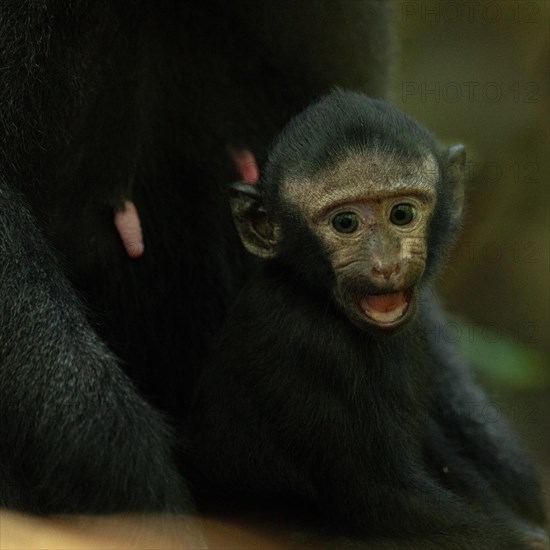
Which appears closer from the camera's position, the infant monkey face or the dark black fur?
the infant monkey face

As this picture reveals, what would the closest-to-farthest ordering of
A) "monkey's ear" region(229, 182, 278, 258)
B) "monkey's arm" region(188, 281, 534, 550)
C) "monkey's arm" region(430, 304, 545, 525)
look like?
"monkey's arm" region(188, 281, 534, 550), "monkey's ear" region(229, 182, 278, 258), "monkey's arm" region(430, 304, 545, 525)

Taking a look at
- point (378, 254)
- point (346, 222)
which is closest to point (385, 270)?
point (378, 254)

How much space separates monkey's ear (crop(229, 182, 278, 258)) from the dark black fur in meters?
0.39

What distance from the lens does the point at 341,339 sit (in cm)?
242

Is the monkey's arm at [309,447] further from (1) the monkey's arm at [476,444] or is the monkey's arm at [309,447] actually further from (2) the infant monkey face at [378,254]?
(1) the monkey's arm at [476,444]

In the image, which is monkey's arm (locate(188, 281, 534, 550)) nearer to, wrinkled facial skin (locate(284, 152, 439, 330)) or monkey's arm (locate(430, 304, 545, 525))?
wrinkled facial skin (locate(284, 152, 439, 330))

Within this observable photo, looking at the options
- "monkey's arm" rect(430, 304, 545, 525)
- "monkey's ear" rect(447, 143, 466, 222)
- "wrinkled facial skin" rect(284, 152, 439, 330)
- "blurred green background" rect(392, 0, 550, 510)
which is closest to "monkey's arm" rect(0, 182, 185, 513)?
"wrinkled facial skin" rect(284, 152, 439, 330)

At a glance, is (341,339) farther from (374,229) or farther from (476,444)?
(476,444)

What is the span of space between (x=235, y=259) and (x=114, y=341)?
0.44m

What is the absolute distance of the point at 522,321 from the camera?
500 cm

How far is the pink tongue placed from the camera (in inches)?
89.6

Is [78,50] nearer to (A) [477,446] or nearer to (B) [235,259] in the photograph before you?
(B) [235,259]

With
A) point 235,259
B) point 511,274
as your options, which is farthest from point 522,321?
point 235,259

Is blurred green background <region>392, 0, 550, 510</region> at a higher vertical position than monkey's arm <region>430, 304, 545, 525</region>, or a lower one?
higher
